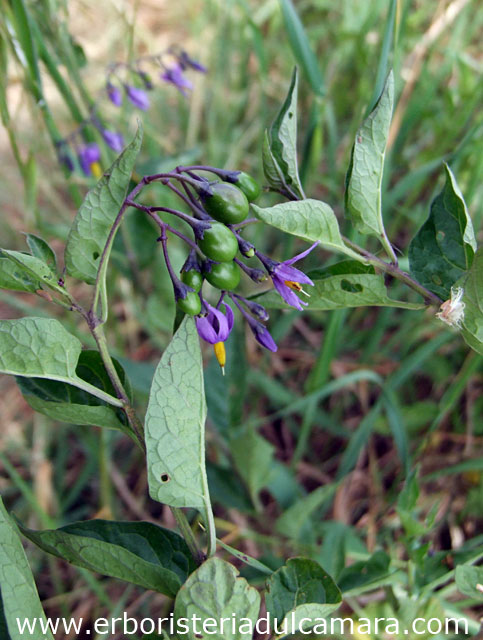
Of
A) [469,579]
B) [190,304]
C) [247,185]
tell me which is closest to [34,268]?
[190,304]

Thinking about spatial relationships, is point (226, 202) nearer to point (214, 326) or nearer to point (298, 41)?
point (214, 326)

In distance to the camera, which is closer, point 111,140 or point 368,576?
point 368,576

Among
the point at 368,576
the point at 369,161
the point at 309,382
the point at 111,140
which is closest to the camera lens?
the point at 369,161

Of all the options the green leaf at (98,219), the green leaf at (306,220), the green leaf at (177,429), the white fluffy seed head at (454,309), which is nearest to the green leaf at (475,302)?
the white fluffy seed head at (454,309)

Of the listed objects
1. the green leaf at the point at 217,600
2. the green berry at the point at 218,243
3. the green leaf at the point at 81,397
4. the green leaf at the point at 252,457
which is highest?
the green berry at the point at 218,243

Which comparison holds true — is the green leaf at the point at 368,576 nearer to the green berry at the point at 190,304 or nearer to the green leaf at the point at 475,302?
the green leaf at the point at 475,302

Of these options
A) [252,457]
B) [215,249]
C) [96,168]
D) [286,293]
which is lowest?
[252,457]

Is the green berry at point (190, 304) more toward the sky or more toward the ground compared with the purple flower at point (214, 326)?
more toward the sky

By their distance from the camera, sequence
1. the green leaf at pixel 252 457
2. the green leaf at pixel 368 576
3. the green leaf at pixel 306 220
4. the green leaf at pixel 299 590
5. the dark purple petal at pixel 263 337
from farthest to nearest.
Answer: the green leaf at pixel 252 457
the green leaf at pixel 368 576
the dark purple petal at pixel 263 337
the green leaf at pixel 299 590
the green leaf at pixel 306 220
